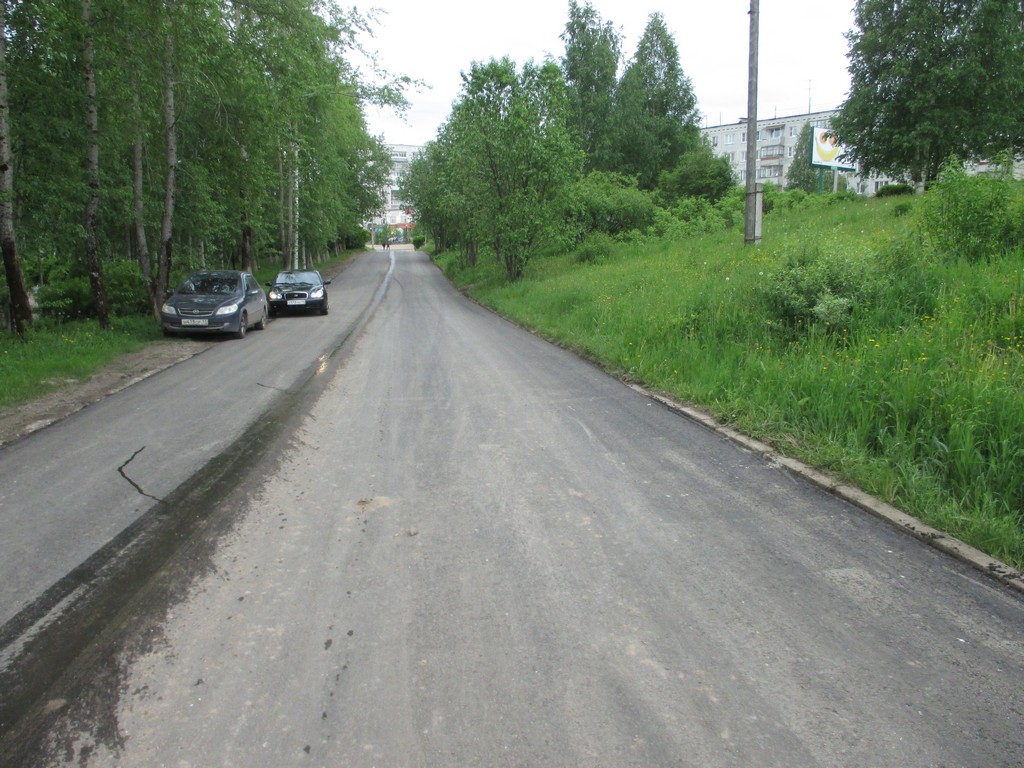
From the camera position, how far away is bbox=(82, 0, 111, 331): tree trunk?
1254cm

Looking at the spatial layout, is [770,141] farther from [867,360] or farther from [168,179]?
[867,360]

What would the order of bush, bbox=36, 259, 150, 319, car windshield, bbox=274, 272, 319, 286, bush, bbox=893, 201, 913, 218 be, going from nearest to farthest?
bush, bbox=36, 259, 150, 319 < bush, bbox=893, 201, 913, 218 < car windshield, bbox=274, 272, 319, 286

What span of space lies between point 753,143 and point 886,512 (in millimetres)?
11080

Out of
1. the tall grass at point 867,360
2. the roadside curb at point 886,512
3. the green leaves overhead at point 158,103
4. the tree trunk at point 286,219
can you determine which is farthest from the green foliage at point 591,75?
the roadside curb at point 886,512

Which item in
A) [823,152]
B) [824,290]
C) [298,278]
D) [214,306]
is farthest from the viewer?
[823,152]

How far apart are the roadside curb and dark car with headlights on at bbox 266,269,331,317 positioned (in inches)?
636

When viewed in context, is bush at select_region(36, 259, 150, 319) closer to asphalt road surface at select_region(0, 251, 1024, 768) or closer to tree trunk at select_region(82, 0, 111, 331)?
tree trunk at select_region(82, 0, 111, 331)

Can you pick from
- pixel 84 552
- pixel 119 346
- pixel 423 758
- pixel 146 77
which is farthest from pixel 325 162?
pixel 423 758

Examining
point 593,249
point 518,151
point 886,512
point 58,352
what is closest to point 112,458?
point 886,512

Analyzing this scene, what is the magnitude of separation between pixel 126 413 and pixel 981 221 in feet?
37.9

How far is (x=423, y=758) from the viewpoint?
7.63 ft

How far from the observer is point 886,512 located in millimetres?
4484

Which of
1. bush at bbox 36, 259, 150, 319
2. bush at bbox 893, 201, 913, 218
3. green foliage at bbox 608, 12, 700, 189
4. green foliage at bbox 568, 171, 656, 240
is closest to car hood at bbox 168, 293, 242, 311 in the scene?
bush at bbox 36, 259, 150, 319

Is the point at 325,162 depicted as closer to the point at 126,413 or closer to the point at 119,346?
the point at 119,346
